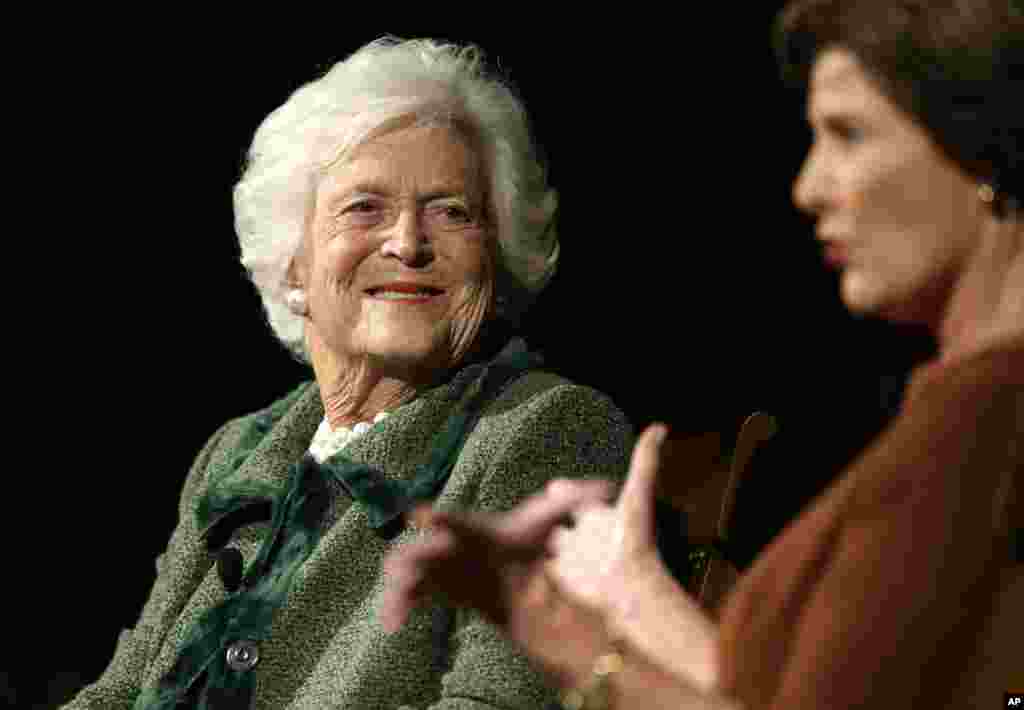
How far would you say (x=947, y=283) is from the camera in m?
1.73

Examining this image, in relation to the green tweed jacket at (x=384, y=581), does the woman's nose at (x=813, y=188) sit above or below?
above

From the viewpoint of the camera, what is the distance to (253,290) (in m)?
4.09

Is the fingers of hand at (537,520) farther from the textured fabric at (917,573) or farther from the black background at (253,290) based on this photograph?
the black background at (253,290)

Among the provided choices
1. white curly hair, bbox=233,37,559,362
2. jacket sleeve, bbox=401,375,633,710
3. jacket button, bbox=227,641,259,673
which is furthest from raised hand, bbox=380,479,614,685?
white curly hair, bbox=233,37,559,362

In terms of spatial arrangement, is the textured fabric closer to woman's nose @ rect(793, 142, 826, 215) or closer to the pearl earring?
woman's nose @ rect(793, 142, 826, 215)

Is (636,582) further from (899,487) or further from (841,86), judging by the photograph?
(841,86)

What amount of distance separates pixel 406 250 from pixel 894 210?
1.37 meters

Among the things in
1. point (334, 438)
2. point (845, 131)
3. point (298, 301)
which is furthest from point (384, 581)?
point (845, 131)

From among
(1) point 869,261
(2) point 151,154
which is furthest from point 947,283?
(2) point 151,154

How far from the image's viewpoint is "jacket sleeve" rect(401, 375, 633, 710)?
2.58m

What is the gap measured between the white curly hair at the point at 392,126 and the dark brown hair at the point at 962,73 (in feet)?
4.61

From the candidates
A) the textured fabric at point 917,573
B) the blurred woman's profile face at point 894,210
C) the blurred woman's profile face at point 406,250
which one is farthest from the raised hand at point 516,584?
the blurred woman's profile face at point 406,250

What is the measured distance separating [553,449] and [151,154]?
1.58 m

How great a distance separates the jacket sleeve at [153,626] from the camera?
3.11m
